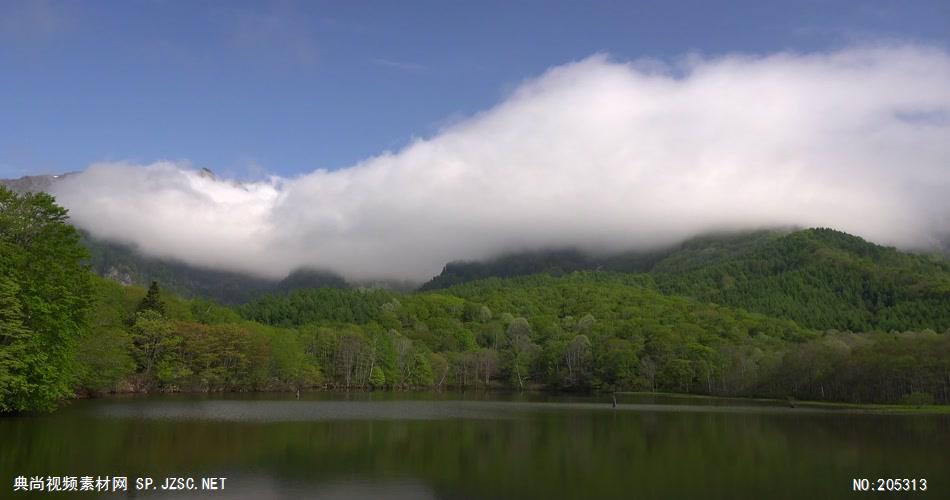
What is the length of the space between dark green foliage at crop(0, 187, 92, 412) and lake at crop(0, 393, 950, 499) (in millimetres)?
2638

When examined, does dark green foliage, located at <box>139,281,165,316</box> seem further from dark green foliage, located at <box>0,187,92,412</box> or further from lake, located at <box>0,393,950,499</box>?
dark green foliage, located at <box>0,187,92,412</box>

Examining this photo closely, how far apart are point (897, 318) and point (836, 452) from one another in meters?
168

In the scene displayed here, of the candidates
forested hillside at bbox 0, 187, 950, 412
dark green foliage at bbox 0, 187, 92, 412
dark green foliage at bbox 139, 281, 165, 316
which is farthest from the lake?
dark green foliage at bbox 139, 281, 165, 316

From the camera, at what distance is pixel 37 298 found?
4338 centimetres

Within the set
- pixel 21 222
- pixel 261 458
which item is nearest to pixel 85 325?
pixel 21 222

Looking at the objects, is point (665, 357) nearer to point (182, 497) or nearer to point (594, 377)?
point (594, 377)

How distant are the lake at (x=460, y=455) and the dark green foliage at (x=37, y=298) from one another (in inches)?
104

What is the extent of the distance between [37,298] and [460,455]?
1160 inches

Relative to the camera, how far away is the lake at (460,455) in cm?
2634

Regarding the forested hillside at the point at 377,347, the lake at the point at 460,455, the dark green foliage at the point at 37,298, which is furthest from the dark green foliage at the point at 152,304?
the dark green foliage at the point at 37,298

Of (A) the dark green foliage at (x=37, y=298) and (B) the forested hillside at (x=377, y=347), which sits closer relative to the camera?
(A) the dark green foliage at (x=37, y=298)

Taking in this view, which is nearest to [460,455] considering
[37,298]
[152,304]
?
[37,298]

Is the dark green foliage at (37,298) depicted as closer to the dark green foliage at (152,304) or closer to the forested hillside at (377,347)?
the forested hillside at (377,347)

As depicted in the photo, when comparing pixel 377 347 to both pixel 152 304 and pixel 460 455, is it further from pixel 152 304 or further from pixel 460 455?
pixel 460 455
